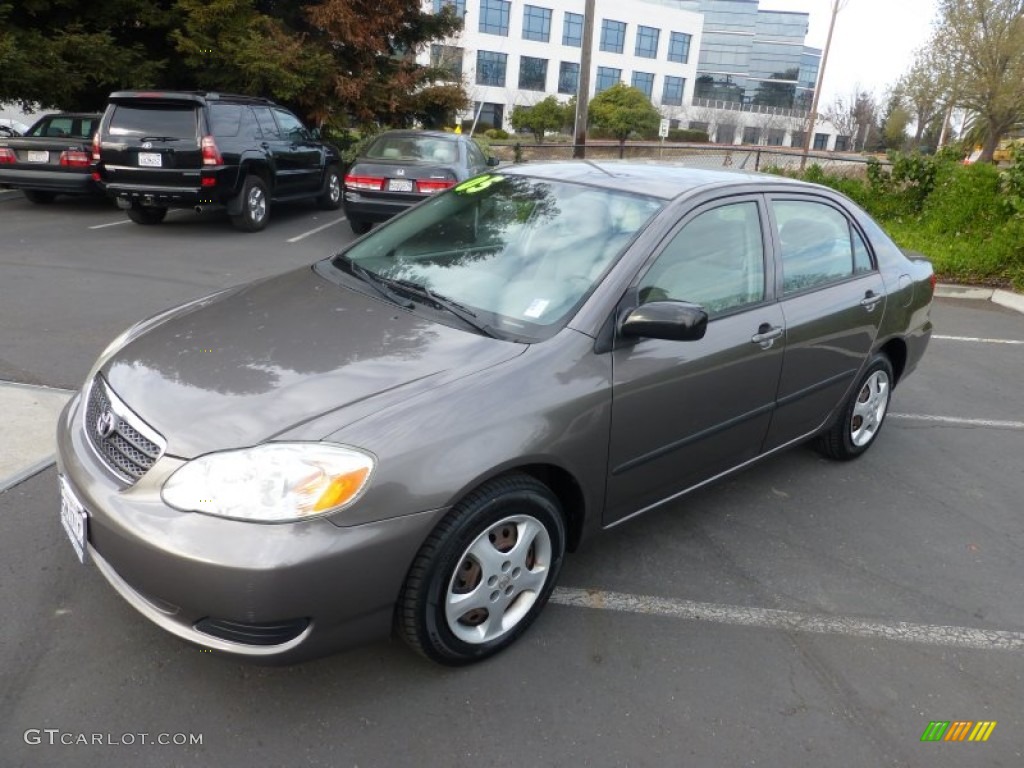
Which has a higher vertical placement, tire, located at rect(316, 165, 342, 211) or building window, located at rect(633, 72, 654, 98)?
building window, located at rect(633, 72, 654, 98)

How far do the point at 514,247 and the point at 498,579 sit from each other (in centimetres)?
139

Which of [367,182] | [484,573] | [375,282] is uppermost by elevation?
[375,282]

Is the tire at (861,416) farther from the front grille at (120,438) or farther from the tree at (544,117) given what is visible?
A: the tree at (544,117)

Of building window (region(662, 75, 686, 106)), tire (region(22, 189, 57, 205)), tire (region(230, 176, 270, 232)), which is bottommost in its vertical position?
tire (region(22, 189, 57, 205))

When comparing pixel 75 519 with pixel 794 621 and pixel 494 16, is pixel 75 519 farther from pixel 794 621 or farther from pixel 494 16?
pixel 494 16

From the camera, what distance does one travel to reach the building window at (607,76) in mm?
69875

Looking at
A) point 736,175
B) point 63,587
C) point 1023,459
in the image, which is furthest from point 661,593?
point 1023,459

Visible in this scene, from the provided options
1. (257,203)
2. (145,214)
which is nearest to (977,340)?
(257,203)

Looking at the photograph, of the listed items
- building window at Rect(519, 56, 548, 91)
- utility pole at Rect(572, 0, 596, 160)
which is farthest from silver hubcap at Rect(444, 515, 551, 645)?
building window at Rect(519, 56, 548, 91)

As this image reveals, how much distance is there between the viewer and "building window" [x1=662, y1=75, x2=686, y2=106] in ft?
244

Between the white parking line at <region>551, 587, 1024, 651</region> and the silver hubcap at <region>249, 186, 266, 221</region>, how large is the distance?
9.07m

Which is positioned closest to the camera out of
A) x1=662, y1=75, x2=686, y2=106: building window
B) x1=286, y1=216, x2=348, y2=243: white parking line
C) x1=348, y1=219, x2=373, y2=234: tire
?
x1=348, y1=219, x2=373, y2=234: tire

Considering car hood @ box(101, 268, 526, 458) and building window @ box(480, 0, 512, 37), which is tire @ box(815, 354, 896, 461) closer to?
car hood @ box(101, 268, 526, 458)
